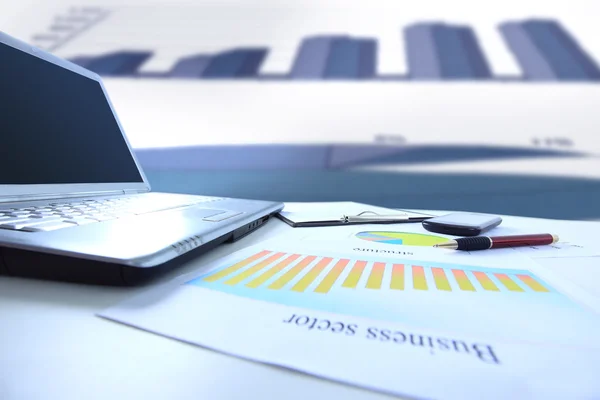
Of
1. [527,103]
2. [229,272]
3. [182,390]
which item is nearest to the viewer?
[182,390]

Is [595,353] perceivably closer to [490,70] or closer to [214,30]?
[490,70]

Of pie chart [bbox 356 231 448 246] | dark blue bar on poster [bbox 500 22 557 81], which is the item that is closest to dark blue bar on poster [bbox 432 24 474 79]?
dark blue bar on poster [bbox 500 22 557 81]

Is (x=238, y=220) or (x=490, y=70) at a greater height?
(x=490, y=70)

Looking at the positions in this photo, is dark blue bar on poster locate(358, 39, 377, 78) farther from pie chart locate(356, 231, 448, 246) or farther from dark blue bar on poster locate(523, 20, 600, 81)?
pie chart locate(356, 231, 448, 246)

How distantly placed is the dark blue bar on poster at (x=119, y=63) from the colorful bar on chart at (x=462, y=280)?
4.24 feet

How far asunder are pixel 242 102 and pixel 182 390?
1148mm

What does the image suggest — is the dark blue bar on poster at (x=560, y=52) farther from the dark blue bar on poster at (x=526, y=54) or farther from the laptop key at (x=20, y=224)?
the laptop key at (x=20, y=224)

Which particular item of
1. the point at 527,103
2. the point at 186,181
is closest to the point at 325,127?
the point at 186,181

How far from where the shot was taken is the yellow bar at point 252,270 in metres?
0.33

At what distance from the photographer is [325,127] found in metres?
1.19

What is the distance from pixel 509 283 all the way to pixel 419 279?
0.25ft

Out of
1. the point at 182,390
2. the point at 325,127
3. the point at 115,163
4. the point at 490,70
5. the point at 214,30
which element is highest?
the point at 214,30

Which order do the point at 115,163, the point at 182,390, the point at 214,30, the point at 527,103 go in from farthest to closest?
the point at 214,30 → the point at 527,103 → the point at 115,163 → the point at 182,390

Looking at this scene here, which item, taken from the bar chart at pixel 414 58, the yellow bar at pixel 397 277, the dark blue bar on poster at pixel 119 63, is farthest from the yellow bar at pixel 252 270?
the dark blue bar on poster at pixel 119 63
